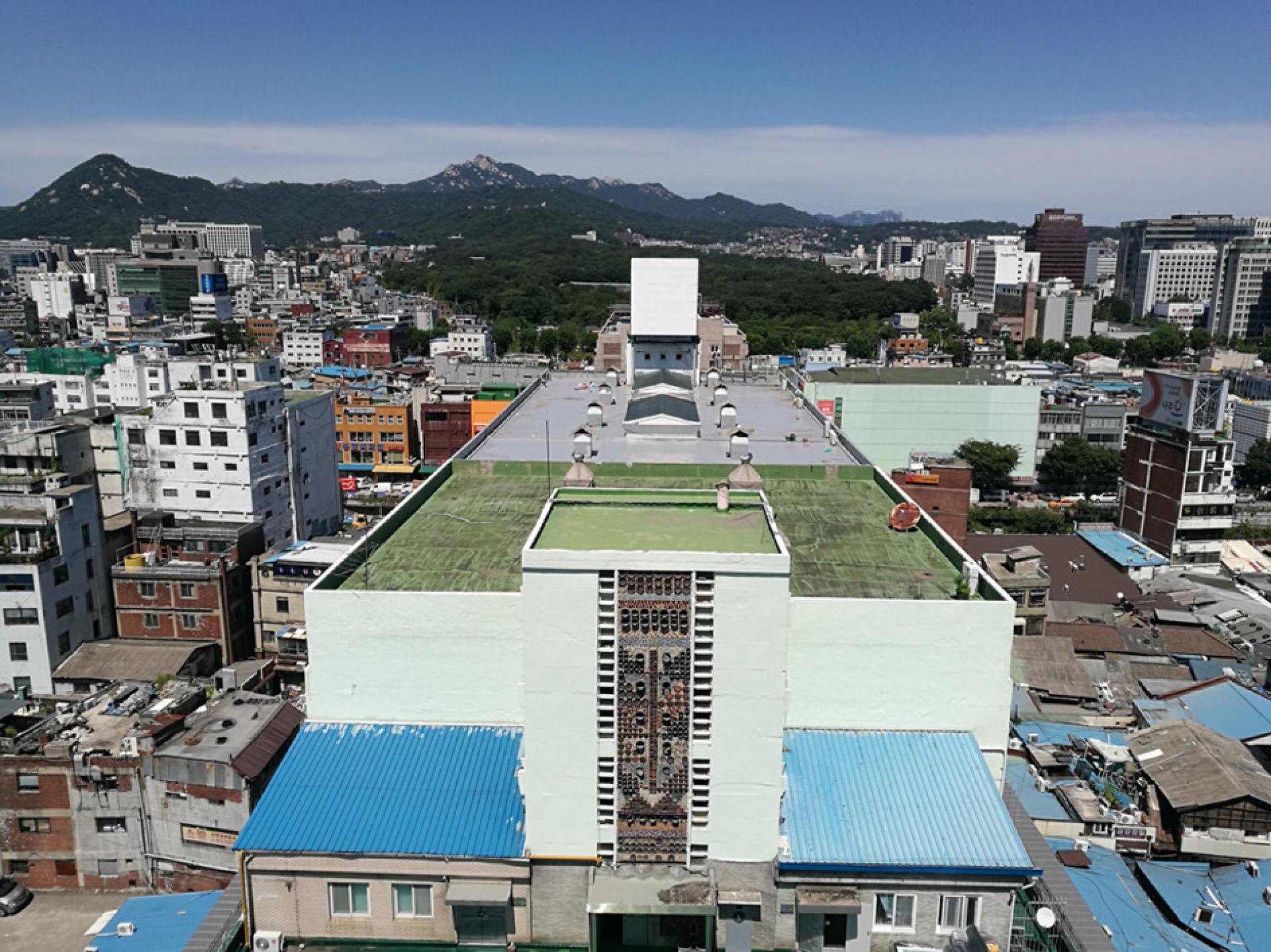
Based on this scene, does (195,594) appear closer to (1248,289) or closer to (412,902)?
(412,902)

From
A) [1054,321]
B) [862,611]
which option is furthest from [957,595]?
[1054,321]

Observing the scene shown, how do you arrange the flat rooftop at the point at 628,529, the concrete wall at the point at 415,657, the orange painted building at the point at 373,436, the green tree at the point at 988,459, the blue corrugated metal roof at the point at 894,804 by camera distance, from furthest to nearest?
the orange painted building at the point at 373,436
the green tree at the point at 988,459
the flat rooftop at the point at 628,529
the concrete wall at the point at 415,657
the blue corrugated metal roof at the point at 894,804

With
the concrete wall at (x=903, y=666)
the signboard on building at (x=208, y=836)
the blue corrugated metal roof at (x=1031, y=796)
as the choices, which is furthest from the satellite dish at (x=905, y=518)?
the signboard on building at (x=208, y=836)

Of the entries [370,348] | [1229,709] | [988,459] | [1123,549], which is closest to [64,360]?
[370,348]

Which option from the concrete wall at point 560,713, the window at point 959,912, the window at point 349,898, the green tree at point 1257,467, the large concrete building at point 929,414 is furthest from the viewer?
the green tree at point 1257,467

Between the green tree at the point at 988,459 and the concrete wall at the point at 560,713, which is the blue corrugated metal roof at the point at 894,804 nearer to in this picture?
the concrete wall at the point at 560,713

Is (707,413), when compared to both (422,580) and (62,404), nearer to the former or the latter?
(422,580)
